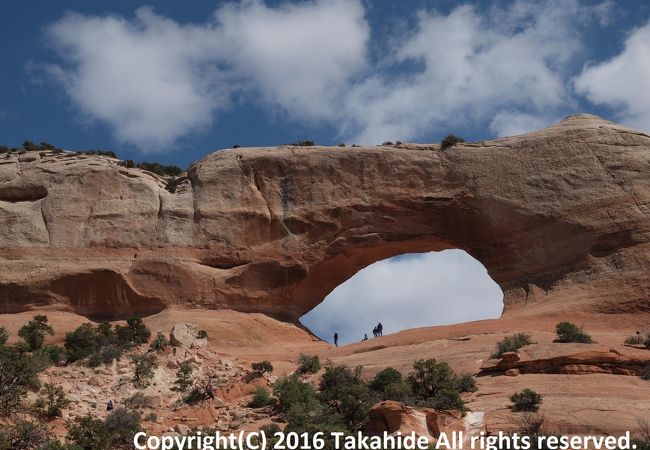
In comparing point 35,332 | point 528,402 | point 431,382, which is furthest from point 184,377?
point 528,402

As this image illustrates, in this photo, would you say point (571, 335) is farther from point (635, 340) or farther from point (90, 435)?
point (90, 435)

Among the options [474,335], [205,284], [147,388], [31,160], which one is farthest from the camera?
[31,160]

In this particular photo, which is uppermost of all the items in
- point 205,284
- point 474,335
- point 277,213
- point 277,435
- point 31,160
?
point 31,160

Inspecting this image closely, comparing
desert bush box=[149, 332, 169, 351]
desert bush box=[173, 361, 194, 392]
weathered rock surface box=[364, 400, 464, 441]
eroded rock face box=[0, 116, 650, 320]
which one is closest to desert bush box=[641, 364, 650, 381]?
weathered rock surface box=[364, 400, 464, 441]

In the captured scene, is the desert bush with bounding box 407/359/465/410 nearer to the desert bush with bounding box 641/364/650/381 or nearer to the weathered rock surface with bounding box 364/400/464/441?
the weathered rock surface with bounding box 364/400/464/441

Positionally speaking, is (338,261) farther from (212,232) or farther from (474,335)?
(474,335)

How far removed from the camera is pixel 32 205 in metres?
37.9

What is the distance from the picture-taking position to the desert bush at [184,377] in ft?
86.7

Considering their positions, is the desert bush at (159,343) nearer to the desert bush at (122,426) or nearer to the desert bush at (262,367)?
the desert bush at (262,367)

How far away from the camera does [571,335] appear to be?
27234 mm

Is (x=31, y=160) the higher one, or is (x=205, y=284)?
(x=31, y=160)

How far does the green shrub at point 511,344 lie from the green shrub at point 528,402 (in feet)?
14.0

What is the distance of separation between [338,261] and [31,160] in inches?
517

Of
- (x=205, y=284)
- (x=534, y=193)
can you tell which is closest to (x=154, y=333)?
(x=205, y=284)
